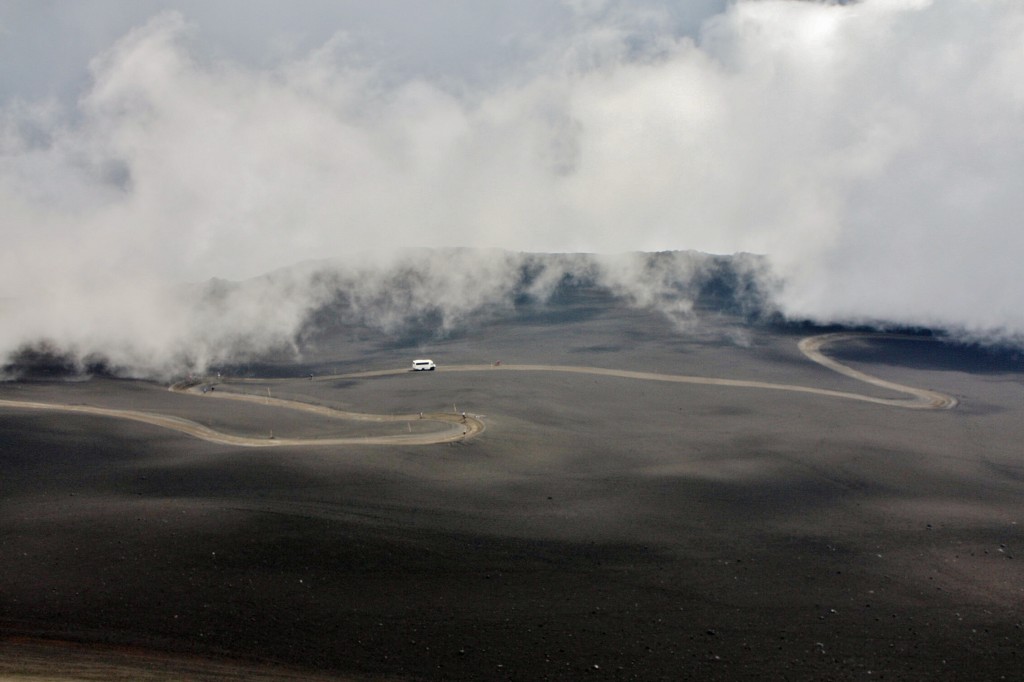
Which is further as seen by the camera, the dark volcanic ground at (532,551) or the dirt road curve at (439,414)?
the dirt road curve at (439,414)

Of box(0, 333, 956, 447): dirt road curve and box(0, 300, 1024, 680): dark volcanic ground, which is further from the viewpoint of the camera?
box(0, 333, 956, 447): dirt road curve

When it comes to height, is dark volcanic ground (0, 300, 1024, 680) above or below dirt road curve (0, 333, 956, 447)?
below

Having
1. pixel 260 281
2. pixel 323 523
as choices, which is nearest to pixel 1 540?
pixel 323 523

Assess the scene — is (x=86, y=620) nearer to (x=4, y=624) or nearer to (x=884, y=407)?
(x=4, y=624)

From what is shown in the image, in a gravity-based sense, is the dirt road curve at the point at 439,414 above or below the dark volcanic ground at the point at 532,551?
above
